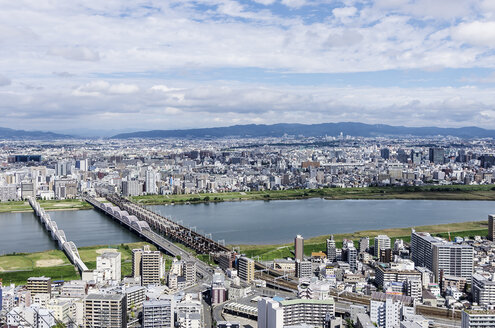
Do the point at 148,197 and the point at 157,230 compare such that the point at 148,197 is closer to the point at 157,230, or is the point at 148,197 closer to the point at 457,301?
the point at 157,230

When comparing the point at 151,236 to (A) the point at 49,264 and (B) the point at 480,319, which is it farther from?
(B) the point at 480,319

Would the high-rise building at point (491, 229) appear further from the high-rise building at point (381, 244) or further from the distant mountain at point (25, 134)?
the distant mountain at point (25, 134)

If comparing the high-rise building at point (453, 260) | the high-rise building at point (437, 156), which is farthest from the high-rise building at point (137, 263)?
the high-rise building at point (437, 156)

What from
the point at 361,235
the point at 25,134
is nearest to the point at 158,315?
the point at 361,235

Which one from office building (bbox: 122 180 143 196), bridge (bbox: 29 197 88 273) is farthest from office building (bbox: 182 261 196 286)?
office building (bbox: 122 180 143 196)

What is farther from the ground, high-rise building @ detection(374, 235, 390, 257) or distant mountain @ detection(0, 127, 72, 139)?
distant mountain @ detection(0, 127, 72, 139)

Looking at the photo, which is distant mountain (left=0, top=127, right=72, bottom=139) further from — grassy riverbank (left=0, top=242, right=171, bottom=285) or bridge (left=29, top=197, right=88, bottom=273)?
grassy riverbank (left=0, top=242, right=171, bottom=285)
